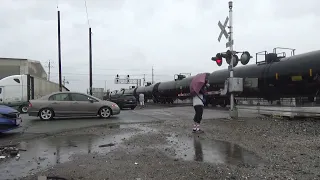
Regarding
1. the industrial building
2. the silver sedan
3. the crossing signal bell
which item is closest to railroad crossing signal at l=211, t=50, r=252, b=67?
the crossing signal bell

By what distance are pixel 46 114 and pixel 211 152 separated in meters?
10.5

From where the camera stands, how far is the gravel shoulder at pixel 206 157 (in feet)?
→ 17.3

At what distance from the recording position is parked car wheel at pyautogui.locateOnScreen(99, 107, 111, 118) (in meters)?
15.8

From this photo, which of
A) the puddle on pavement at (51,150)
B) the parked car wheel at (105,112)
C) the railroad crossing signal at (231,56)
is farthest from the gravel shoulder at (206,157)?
the parked car wheel at (105,112)

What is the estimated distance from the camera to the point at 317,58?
44.0 feet

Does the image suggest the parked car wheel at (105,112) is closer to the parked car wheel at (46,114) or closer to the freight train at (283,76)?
the parked car wheel at (46,114)

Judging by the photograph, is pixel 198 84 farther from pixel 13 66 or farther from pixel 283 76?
pixel 13 66

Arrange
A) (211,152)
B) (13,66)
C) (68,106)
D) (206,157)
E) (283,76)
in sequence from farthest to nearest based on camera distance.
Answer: (13,66), (68,106), (283,76), (211,152), (206,157)

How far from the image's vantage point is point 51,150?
7473 mm

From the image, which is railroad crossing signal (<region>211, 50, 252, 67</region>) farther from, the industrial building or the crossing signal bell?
the industrial building

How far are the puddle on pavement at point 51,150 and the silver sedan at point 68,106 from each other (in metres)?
5.96

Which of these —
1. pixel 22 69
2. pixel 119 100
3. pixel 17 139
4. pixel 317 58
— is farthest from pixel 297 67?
pixel 22 69

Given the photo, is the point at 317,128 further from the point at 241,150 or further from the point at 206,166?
the point at 206,166

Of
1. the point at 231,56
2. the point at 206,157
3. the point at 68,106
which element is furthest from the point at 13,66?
the point at 206,157
